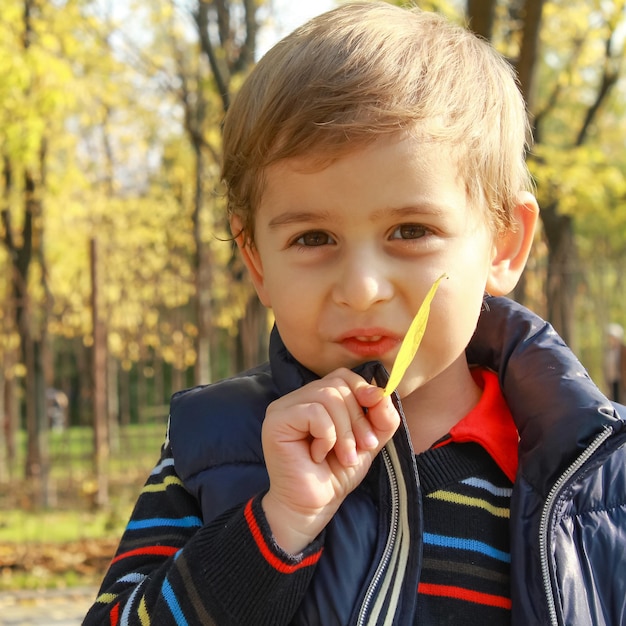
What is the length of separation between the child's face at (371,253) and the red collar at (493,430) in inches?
6.0

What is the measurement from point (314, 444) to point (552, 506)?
0.43m

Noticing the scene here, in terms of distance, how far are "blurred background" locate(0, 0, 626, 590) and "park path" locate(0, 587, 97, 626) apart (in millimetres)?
231

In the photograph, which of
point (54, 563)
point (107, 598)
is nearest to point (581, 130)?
point (54, 563)

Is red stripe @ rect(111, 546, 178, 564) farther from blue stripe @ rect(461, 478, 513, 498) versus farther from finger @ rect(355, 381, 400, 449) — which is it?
blue stripe @ rect(461, 478, 513, 498)

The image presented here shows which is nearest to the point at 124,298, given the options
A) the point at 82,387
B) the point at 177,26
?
the point at 82,387

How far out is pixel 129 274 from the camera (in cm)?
843

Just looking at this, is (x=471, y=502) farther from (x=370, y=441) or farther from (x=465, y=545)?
(x=370, y=441)

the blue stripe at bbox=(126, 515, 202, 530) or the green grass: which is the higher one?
the blue stripe at bbox=(126, 515, 202, 530)

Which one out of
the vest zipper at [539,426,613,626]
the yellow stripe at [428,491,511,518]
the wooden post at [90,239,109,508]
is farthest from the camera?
the wooden post at [90,239,109,508]

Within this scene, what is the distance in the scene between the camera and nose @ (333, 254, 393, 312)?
1335 mm

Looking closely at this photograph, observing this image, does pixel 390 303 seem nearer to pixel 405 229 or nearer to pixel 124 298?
pixel 405 229

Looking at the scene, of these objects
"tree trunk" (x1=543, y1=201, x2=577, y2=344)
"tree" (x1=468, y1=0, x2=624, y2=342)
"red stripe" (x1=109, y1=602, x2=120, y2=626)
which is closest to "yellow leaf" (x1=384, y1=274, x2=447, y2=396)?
"red stripe" (x1=109, y1=602, x2=120, y2=626)

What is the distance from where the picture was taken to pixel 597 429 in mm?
1482

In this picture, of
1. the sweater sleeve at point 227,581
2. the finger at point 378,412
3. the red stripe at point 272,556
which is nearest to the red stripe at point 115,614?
the sweater sleeve at point 227,581
